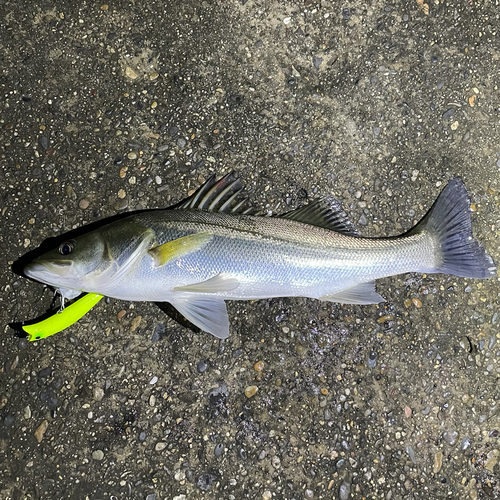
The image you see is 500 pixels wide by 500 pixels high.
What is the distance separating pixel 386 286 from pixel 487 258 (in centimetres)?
73

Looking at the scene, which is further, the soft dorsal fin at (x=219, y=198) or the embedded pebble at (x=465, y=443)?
the embedded pebble at (x=465, y=443)

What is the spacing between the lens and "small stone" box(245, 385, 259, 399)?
3.06m

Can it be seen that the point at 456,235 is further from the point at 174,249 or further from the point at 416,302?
the point at 174,249

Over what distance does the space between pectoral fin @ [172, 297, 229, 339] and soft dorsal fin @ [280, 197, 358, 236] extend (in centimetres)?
77

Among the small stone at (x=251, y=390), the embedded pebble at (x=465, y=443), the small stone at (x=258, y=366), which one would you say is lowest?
the embedded pebble at (x=465, y=443)

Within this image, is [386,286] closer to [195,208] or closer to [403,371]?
[403,371]

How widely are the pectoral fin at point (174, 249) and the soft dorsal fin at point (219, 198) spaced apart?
34cm

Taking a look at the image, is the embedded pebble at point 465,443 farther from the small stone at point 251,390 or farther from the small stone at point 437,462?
the small stone at point 251,390

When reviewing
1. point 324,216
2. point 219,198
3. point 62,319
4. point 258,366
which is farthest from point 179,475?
point 324,216

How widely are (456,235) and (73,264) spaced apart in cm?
254

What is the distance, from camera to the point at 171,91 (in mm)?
3250

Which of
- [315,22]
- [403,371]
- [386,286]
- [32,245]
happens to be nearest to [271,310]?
[386,286]

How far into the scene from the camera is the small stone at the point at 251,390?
10.0ft

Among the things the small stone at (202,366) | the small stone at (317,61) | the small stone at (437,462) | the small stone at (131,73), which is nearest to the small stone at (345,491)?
the small stone at (437,462)
